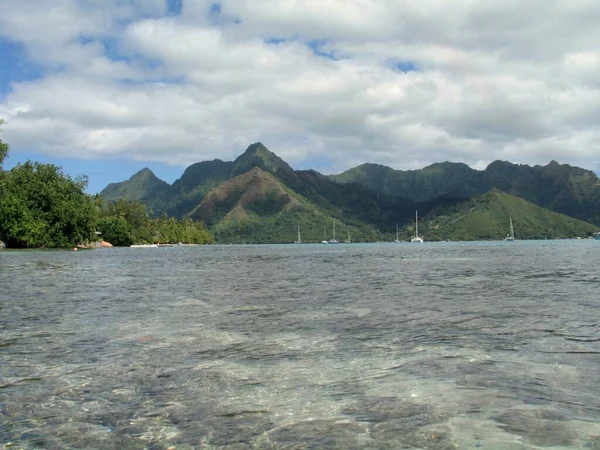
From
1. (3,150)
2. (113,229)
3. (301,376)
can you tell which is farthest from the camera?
(113,229)

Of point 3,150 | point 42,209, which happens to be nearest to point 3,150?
point 3,150

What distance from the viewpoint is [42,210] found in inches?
5084

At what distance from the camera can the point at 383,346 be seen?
15.1 metres

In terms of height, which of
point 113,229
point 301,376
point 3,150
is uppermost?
point 3,150

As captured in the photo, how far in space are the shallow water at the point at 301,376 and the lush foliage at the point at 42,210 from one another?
109216mm

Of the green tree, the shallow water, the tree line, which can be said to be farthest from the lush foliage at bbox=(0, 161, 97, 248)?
the shallow water

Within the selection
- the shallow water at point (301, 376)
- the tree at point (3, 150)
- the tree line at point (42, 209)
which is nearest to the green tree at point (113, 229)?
the tree line at point (42, 209)

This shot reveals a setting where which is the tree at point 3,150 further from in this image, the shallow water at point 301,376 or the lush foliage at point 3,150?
the shallow water at point 301,376

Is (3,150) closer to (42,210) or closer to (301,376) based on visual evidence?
(42,210)

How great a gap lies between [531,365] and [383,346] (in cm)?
410

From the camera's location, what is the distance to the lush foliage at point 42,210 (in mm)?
119625

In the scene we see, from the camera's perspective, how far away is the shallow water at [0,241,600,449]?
8.27 meters

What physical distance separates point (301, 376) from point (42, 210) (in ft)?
441

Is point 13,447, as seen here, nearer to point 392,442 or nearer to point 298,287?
point 392,442
